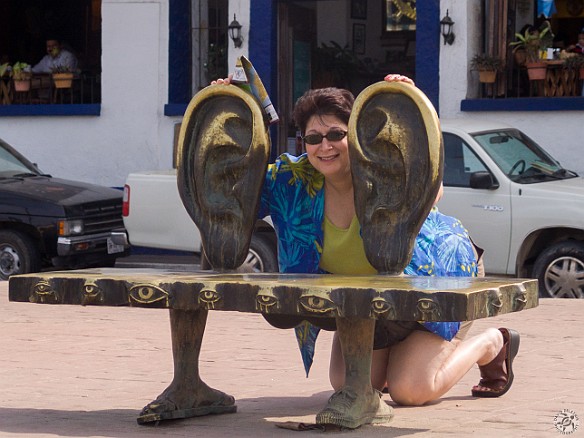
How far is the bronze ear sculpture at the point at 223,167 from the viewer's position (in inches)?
242

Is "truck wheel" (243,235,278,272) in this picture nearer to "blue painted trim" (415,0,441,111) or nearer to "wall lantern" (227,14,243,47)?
"blue painted trim" (415,0,441,111)

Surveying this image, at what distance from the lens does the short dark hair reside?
19.8ft

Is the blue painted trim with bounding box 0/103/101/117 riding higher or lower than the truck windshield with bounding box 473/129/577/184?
higher

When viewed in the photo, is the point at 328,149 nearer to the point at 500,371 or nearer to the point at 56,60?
the point at 500,371

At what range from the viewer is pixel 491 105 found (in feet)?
53.5

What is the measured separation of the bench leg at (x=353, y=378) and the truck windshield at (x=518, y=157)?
678 centimetres

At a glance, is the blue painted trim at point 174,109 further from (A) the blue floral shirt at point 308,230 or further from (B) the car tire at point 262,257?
(A) the blue floral shirt at point 308,230

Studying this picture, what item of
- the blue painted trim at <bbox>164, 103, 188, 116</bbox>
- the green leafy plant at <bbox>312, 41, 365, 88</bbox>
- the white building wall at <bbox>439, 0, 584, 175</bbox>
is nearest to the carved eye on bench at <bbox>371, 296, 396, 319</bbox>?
the white building wall at <bbox>439, 0, 584, 175</bbox>

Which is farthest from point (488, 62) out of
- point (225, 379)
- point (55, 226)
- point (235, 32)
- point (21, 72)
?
point (225, 379)

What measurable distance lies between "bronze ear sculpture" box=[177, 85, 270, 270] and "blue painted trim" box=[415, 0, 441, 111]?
34.9ft

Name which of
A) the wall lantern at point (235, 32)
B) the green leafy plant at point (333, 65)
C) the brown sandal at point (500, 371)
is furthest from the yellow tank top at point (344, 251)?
the green leafy plant at point (333, 65)

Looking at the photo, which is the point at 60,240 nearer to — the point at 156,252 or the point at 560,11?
the point at 156,252

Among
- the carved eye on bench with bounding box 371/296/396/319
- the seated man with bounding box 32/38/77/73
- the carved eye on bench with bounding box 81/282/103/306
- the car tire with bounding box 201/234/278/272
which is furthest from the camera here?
the seated man with bounding box 32/38/77/73

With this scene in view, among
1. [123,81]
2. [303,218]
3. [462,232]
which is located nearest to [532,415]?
[462,232]
